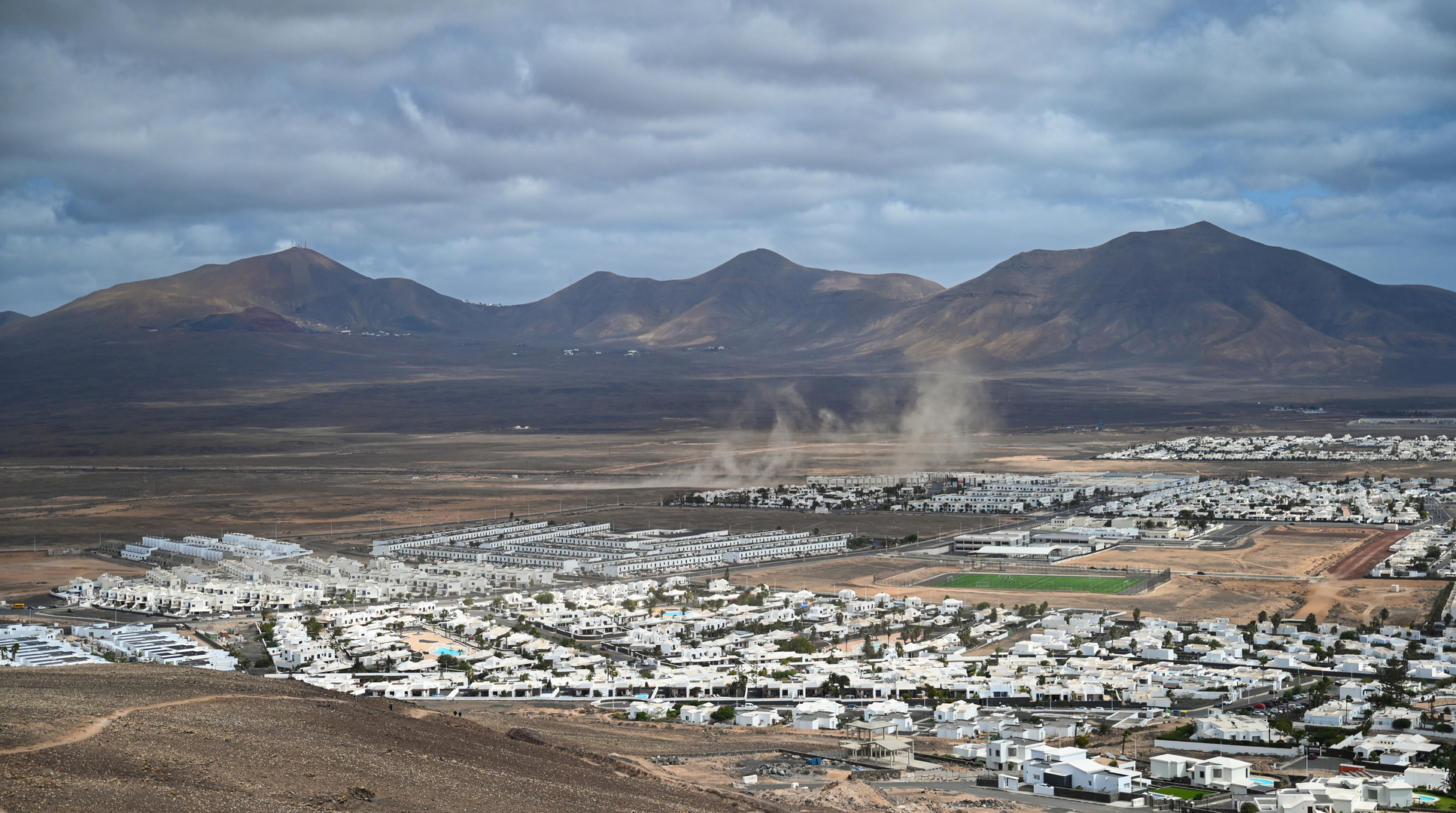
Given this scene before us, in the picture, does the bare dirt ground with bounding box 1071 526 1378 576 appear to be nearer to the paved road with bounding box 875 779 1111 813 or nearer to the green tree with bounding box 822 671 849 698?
the green tree with bounding box 822 671 849 698

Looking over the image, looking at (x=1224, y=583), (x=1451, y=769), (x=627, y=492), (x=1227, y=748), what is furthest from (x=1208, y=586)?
(x=627, y=492)

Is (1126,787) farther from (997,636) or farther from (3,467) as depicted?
(3,467)

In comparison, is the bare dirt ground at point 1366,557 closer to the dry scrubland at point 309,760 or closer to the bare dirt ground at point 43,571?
the dry scrubland at point 309,760

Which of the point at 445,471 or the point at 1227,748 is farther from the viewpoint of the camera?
the point at 445,471

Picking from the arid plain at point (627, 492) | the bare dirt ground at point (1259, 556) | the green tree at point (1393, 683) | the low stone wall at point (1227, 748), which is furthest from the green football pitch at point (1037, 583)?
the low stone wall at point (1227, 748)

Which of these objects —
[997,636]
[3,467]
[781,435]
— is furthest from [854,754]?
[781,435]

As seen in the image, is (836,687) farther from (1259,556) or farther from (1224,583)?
(1259,556)

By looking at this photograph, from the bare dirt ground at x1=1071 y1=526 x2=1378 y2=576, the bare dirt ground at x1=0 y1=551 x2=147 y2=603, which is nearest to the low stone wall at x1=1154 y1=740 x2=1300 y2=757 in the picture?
the bare dirt ground at x1=1071 y1=526 x2=1378 y2=576
